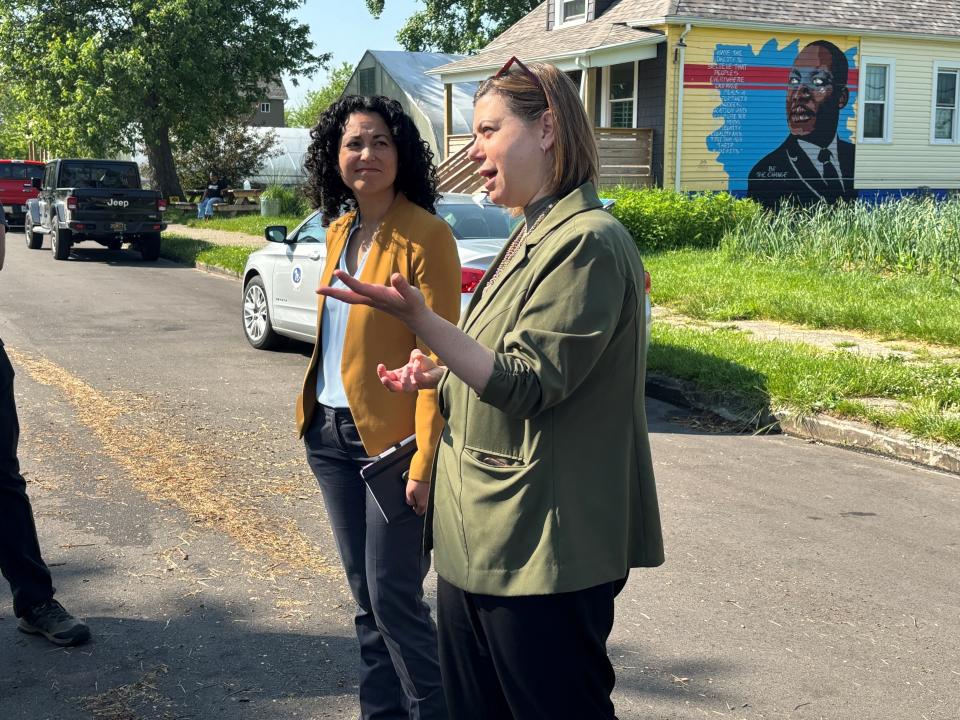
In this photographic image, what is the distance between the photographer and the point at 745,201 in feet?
69.3


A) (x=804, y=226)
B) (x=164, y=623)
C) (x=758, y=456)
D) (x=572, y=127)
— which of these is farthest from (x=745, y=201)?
(x=572, y=127)

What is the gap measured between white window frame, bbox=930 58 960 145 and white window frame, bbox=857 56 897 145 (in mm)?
1280

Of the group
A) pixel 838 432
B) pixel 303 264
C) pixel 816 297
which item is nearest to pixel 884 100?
pixel 816 297

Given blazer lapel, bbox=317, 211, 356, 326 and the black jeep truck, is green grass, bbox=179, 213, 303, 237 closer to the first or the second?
the black jeep truck

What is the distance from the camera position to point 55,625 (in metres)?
4.09

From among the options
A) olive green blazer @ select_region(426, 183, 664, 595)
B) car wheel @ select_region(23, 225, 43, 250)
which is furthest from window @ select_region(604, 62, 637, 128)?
olive green blazer @ select_region(426, 183, 664, 595)

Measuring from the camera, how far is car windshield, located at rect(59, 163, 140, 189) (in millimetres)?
22594

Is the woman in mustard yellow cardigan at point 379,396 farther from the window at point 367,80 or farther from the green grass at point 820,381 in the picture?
the window at point 367,80

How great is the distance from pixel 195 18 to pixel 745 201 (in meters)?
20.6

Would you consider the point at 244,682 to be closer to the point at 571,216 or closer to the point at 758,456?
the point at 571,216

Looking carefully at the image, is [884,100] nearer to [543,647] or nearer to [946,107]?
[946,107]

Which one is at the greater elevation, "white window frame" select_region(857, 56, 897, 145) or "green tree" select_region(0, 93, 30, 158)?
"green tree" select_region(0, 93, 30, 158)

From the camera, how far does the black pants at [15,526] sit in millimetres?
3969

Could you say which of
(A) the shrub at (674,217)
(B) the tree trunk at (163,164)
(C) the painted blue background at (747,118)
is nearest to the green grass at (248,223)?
(B) the tree trunk at (163,164)
